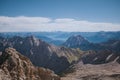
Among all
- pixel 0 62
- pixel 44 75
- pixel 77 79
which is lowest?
pixel 77 79

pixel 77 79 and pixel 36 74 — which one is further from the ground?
pixel 36 74

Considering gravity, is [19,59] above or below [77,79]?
above

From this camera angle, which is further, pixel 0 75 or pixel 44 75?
pixel 44 75

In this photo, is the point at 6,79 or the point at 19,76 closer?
the point at 6,79

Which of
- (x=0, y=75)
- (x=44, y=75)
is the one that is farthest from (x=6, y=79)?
(x=44, y=75)

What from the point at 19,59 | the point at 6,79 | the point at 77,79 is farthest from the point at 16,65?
the point at 77,79

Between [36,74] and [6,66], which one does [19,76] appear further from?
[36,74]

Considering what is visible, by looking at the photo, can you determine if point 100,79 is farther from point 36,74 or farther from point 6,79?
point 6,79

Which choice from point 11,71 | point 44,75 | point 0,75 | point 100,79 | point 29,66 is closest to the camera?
point 0,75

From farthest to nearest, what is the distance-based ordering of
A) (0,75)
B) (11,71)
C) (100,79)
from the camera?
(100,79) → (11,71) → (0,75)
